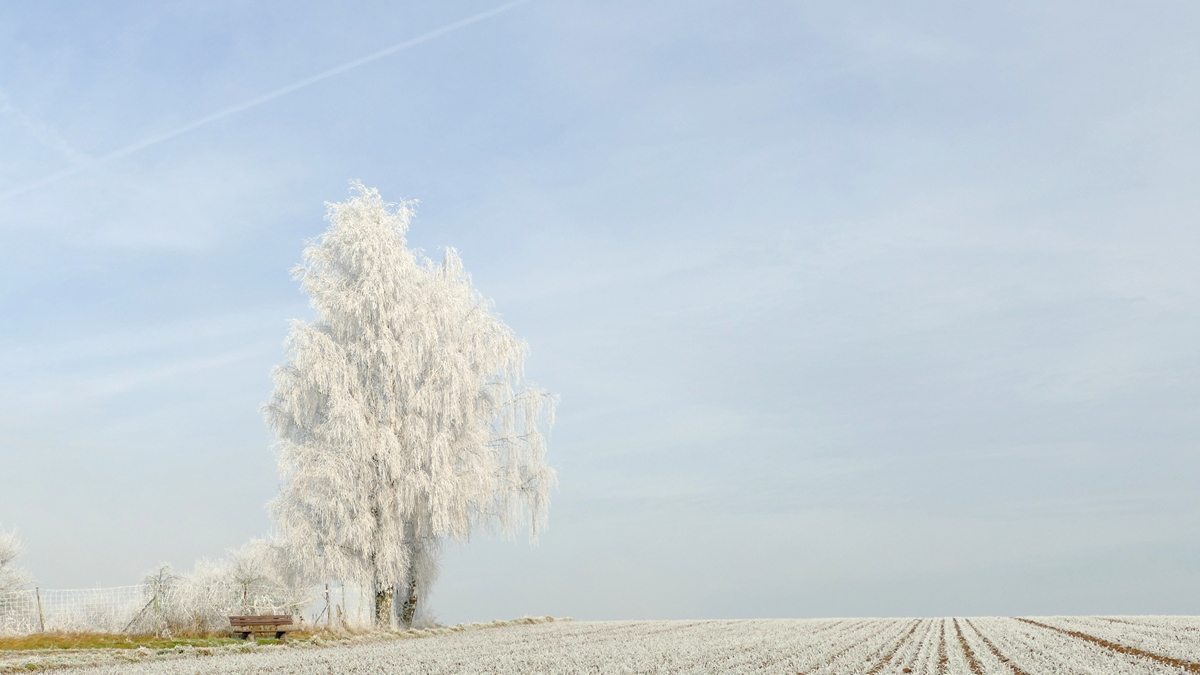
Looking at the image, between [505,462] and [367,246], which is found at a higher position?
[367,246]

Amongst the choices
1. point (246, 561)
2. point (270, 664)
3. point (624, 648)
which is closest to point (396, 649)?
point (270, 664)

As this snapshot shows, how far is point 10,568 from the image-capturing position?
2486 cm

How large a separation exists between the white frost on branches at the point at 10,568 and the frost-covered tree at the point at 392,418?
22.6 feet

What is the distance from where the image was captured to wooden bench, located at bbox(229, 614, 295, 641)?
846 inches

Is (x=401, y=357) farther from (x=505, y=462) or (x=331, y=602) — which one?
(x=331, y=602)

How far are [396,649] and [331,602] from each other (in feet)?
26.1

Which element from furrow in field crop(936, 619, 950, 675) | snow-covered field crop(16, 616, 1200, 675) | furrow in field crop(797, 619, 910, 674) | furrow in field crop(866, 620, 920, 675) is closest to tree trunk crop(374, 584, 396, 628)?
snow-covered field crop(16, 616, 1200, 675)

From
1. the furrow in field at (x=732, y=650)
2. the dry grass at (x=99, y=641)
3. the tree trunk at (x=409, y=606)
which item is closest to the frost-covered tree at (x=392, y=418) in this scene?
the tree trunk at (x=409, y=606)

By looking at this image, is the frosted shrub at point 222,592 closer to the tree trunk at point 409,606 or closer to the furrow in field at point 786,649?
the tree trunk at point 409,606

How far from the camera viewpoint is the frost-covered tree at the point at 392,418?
24.9m

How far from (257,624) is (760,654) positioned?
1244cm

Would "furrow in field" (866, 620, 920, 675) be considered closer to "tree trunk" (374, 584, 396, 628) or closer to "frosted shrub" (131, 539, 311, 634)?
"tree trunk" (374, 584, 396, 628)

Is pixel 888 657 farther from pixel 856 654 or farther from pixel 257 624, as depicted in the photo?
pixel 257 624

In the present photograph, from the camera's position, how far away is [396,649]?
1888cm
